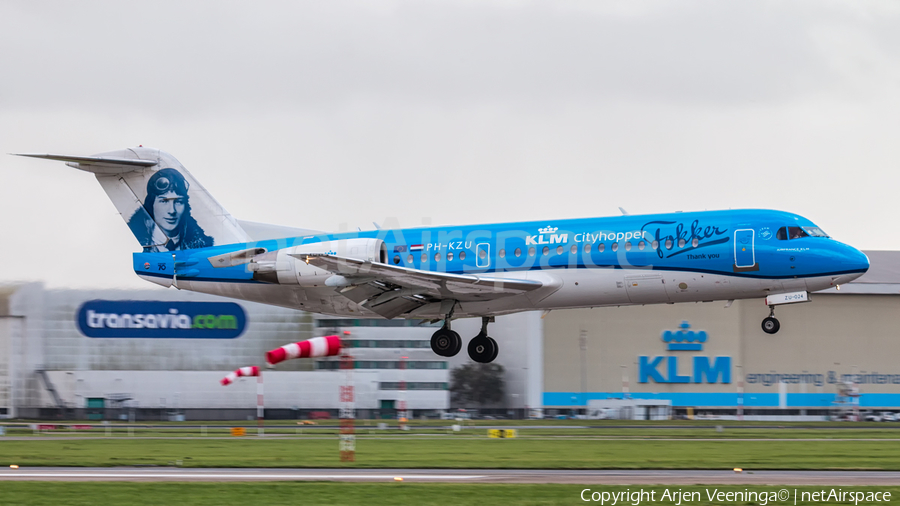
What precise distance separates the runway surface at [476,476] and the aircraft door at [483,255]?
5.60 m

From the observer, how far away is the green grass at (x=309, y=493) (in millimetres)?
17344

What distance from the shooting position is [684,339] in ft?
232

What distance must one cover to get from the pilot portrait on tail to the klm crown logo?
48.1 meters

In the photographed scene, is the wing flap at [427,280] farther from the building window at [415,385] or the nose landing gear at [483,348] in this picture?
the building window at [415,385]

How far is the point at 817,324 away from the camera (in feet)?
240

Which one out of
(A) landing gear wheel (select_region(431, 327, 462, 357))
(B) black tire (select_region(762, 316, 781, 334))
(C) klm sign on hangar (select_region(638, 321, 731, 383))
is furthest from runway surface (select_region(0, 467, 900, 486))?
(C) klm sign on hangar (select_region(638, 321, 731, 383))

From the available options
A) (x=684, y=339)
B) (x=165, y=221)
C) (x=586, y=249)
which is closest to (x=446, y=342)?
(x=586, y=249)

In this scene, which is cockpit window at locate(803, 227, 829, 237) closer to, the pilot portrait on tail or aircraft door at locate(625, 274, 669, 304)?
aircraft door at locate(625, 274, 669, 304)

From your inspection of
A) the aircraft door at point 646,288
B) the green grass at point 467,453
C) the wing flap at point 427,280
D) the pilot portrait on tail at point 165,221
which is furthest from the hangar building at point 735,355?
the aircraft door at point 646,288

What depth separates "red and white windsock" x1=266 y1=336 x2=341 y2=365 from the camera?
2406 centimetres

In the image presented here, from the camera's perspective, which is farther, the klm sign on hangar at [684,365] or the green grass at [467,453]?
the klm sign on hangar at [684,365]

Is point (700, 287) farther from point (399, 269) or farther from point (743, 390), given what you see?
point (743, 390)

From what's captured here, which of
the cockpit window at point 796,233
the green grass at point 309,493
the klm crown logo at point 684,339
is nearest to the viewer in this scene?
the green grass at point 309,493

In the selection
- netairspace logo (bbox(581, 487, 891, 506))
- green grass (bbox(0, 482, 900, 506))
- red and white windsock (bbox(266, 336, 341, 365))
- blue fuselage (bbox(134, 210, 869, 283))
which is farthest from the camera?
blue fuselage (bbox(134, 210, 869, 283))
